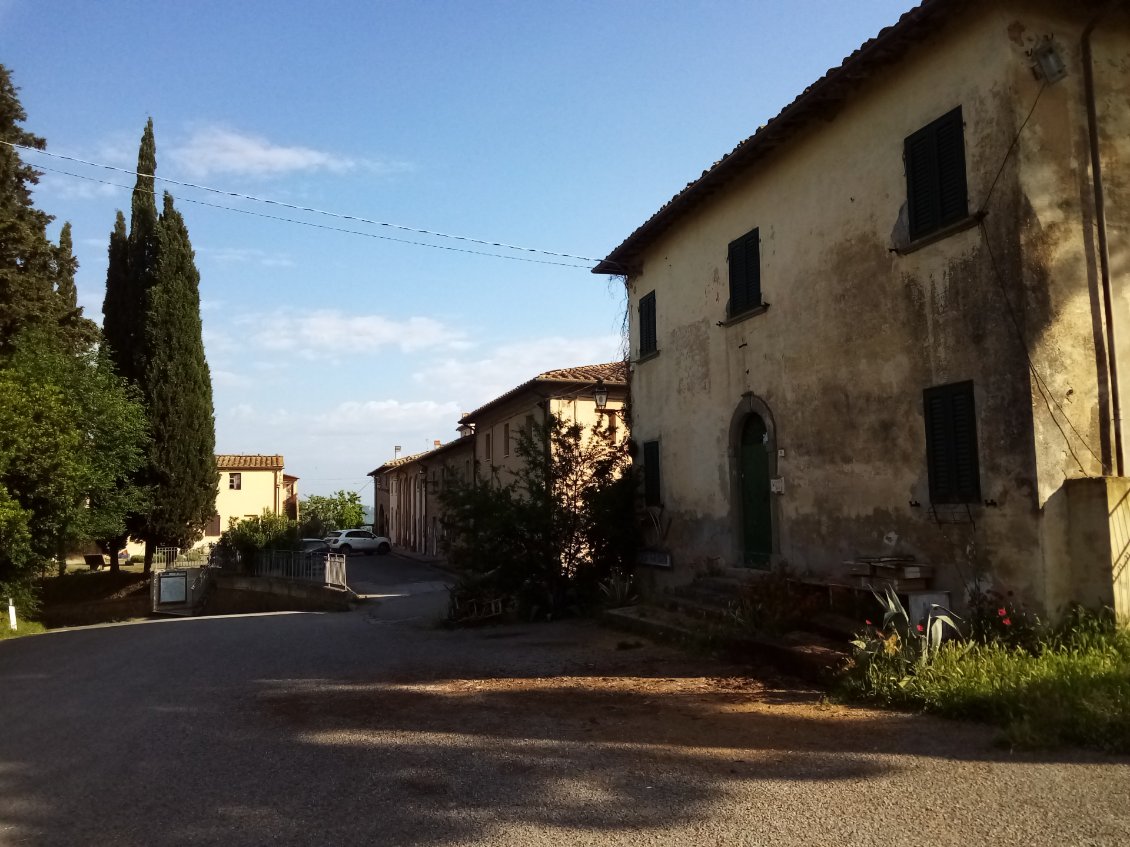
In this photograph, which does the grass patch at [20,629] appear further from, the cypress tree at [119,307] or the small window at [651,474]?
the small window at [651,474]

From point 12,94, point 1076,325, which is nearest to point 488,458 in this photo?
point 12,94

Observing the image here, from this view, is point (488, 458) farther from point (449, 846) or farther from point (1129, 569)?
point (449, 846)

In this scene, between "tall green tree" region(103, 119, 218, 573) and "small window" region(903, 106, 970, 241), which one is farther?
"tall green tree" region(103, 119, 218, 573)

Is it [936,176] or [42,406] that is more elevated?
[936,176]

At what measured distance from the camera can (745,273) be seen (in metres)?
12.4

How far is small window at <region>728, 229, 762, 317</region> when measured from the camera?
12.1 metres

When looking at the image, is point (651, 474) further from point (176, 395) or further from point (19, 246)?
point (176, 395)

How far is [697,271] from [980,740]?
9.29 m

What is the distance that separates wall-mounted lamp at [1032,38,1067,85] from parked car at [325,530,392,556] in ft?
142

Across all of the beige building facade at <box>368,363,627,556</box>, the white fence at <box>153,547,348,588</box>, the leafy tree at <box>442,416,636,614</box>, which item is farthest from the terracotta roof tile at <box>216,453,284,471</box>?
the leafy tree at <box>442,416,636,614</box>

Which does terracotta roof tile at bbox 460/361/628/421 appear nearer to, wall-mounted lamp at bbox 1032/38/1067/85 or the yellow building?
wall-mounted lamp at bbox 1032/38/1067/85

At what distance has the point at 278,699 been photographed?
8062 millimetres

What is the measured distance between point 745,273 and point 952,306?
4.06 meters

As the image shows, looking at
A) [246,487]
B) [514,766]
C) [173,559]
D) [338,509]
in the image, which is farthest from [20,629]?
[338,509]
